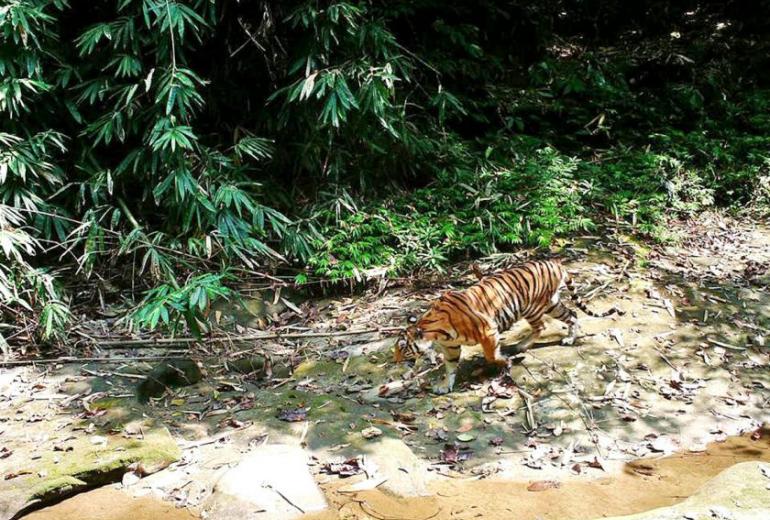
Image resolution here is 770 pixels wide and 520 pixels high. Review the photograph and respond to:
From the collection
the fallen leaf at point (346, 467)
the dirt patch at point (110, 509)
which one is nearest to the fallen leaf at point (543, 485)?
the fallen leaf at point (346, 467)

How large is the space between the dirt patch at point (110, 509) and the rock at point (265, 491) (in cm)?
20

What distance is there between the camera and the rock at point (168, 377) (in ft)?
16.6

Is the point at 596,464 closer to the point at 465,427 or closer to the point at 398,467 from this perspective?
the point at 465,427

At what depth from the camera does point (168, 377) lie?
5.18 meters

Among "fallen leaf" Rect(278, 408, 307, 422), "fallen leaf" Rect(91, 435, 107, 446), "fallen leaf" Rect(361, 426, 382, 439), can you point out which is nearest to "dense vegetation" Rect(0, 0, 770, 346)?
"fallen leaf" Rect(91, 435, 107, 446)

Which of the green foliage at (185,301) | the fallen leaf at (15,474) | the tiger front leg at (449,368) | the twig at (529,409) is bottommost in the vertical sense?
the fallen leaf at (15,474)

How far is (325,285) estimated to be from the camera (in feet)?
20.9

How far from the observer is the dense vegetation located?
5539mm

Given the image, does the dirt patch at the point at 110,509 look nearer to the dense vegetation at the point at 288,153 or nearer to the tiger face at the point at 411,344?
the dense vegetation at the point at 288,153

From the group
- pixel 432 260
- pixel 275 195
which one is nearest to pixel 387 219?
pixel 432 260

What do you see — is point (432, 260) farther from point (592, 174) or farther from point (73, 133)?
point (73, 133)

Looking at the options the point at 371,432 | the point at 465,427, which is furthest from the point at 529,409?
the point at 371,432

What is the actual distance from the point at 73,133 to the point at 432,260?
3.32 meters

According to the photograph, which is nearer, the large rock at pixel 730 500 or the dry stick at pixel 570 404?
the large rock at pixel 730 500
